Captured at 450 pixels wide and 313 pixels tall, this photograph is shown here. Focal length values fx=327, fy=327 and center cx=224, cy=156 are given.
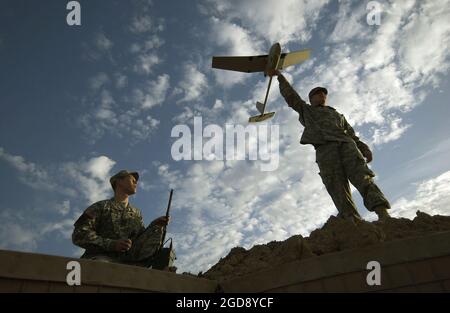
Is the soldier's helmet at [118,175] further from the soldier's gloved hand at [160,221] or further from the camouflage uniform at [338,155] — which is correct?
the camouflage uniform at [338,155]

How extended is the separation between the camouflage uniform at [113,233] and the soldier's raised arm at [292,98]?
3544 mm

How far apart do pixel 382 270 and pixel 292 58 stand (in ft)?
48.3

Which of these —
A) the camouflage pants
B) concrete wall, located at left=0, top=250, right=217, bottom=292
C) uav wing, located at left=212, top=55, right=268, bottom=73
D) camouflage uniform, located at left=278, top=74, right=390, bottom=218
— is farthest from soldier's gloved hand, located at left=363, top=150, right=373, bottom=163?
uav wing, located at left=212, top=55, right=268, bottom=73

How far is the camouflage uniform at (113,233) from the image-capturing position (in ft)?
11.8

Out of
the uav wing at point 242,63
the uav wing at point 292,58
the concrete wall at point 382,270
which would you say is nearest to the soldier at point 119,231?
the concrete wall at point 382,270

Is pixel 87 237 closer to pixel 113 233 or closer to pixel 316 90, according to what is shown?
pixel 113 233

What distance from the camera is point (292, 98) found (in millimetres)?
6207

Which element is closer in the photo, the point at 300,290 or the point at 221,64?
the point at 300,290

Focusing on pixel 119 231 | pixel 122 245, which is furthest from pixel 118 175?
pixel 122 245
